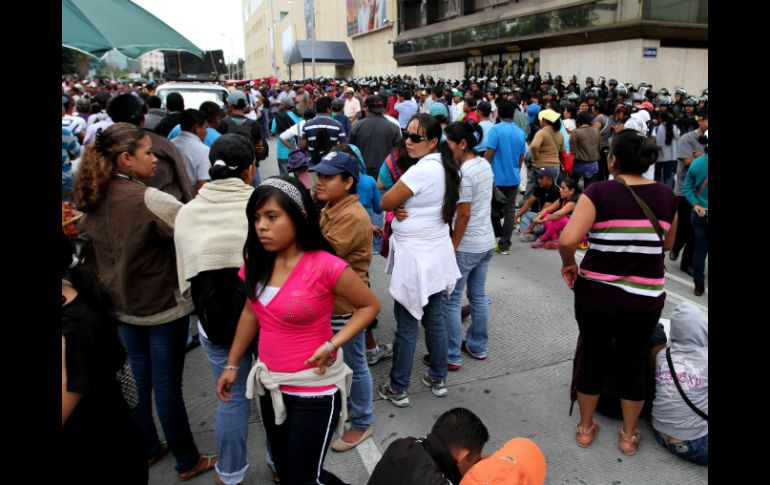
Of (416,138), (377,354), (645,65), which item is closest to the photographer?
(416,138)

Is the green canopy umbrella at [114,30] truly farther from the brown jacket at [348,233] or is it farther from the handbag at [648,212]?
the handbag at [648,212]

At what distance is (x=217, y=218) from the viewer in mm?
2535

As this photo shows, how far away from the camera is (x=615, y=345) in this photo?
2998mm

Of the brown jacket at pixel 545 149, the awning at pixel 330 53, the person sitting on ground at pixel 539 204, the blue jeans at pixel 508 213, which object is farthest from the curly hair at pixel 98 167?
the awning at pixel 330 53

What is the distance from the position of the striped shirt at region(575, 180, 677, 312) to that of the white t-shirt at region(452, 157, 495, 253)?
3.45ft

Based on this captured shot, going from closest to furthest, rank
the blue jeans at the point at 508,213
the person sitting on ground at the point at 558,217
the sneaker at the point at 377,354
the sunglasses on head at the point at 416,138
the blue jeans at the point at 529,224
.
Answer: the sunglasses on head at the point at 416,138 → the sneaker at the point at 377,354 → the blue jeans at the point at 508,213 → the person sitting on ground at the point at 558,217 → the blue jeans at the point at 529,224

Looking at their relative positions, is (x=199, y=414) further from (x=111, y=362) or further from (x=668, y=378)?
(x=668, y=378)

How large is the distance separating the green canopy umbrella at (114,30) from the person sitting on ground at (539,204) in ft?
16.9

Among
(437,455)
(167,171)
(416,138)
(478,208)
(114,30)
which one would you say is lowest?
(437,455)

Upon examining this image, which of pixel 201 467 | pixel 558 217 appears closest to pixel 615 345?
pixel 201 467

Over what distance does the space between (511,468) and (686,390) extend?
153 centimetres

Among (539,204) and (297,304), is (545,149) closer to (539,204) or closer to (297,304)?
(539,204)

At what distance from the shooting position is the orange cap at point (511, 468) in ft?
6.72
